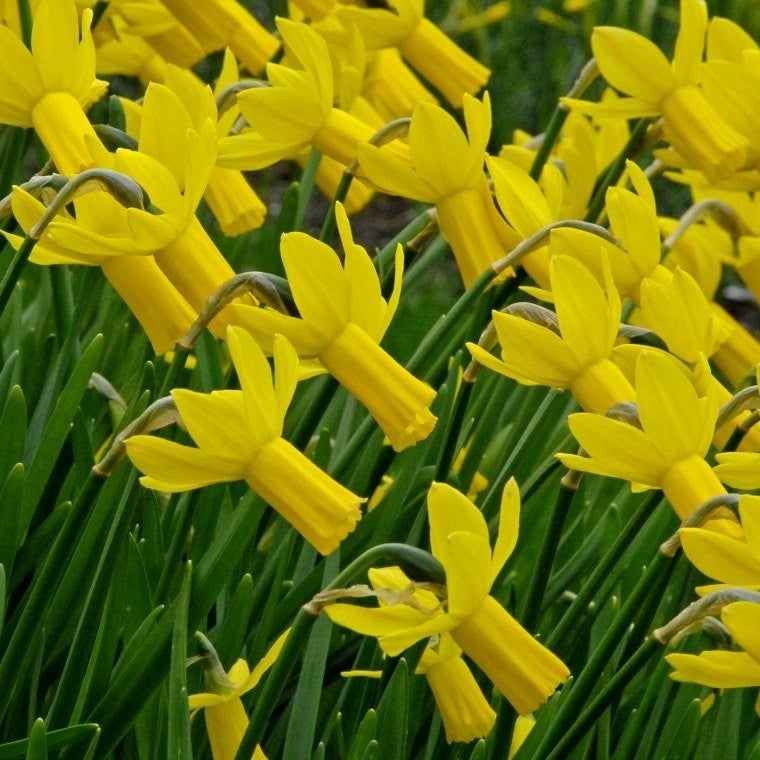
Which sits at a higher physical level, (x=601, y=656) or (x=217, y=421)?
Result: (x=217, y=421)

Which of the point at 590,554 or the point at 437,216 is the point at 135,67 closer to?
the point at 437,216

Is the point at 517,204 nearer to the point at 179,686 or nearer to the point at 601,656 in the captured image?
the point at 601,656

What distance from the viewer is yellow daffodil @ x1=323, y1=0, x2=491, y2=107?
196 cm

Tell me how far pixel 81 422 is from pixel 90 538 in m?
0.21

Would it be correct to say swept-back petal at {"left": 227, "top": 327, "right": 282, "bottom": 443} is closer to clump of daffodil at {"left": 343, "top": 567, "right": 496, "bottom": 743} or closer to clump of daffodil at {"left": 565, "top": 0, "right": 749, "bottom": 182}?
clump of daffodil at {"left": 343, "top": 567, "right": 496, "bottom": 743}

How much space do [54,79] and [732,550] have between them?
2.63 ft

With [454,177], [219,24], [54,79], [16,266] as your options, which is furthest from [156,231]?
[219,24]

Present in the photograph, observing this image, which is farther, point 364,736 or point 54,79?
point 54,79

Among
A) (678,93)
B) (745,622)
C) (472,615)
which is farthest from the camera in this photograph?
(678,93)

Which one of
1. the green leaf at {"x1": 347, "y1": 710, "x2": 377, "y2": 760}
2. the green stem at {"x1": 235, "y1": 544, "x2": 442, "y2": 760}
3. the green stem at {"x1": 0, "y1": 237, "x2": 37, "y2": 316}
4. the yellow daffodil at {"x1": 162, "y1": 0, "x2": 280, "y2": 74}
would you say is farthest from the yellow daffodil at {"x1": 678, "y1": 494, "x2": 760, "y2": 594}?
the yellow daffodil at {"x1": 162, "y1": 0, "x2": 280, "y2": 74}

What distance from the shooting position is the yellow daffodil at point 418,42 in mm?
1961

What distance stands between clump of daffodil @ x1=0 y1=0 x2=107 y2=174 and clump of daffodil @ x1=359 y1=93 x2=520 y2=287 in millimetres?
289

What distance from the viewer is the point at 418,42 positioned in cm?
200

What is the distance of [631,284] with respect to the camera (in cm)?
154
